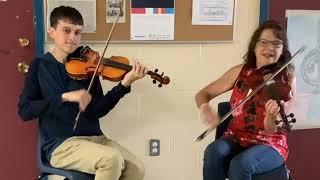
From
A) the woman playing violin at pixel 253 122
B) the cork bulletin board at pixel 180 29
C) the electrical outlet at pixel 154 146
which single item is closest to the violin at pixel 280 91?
the woman playing violin at pixel 253 122

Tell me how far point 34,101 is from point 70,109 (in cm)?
16

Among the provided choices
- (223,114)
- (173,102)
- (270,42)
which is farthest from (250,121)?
(173,102)

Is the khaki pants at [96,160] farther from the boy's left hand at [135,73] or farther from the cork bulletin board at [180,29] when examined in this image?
the cork bulletin board at [180,29]

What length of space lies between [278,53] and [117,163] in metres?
0.83

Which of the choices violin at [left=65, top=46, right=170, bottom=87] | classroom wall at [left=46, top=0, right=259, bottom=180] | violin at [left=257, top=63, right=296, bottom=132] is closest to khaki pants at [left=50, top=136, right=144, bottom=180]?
violin at [left=65, top=46, right=170, bottom=87]

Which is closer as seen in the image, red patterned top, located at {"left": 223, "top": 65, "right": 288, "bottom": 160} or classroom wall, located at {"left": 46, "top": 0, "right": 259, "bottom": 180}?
red patterned top, located at {"left": 223, "top": 65, "right": 288, "bottom": 160}

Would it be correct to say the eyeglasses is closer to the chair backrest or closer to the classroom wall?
the chair backrest

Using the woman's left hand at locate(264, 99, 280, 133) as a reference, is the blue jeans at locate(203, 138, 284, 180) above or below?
below

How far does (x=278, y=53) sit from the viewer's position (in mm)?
2043

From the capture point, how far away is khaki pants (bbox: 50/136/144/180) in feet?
6.23

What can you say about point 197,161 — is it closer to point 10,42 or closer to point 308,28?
point 308,28

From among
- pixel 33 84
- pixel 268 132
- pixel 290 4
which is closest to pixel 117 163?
pixel 33 84

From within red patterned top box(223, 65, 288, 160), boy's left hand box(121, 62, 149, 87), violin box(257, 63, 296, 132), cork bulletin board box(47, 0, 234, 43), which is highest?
cork bulletin board box(47, 0, 234, 43)

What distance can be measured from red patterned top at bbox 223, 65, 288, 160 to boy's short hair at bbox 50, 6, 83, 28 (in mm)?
783
